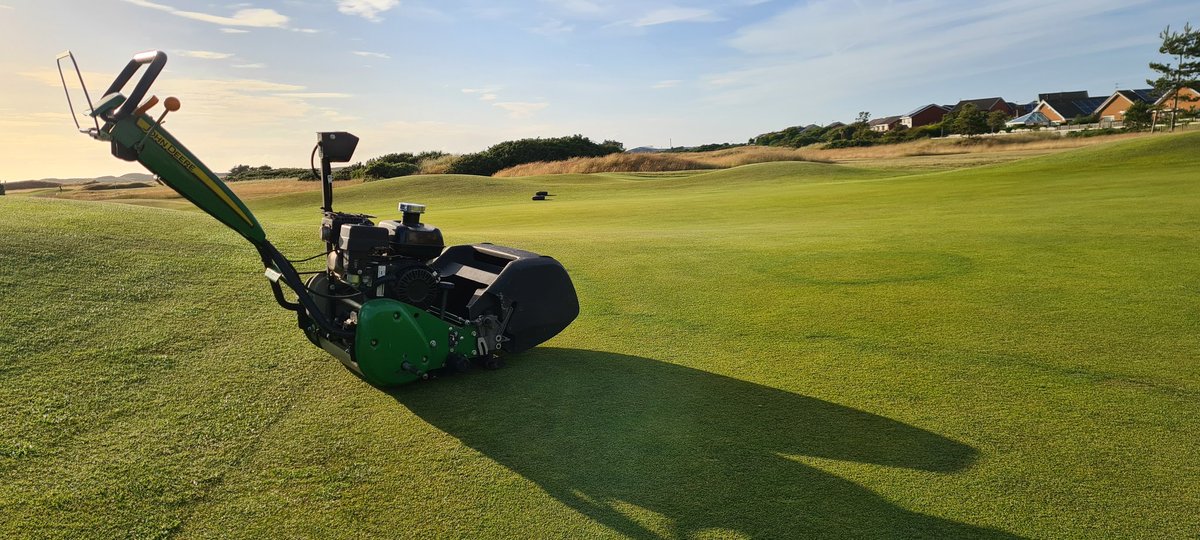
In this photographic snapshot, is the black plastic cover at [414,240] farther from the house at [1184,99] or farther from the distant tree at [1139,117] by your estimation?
the house at [1184,99]

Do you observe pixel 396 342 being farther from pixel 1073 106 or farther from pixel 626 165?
pixel 1073 106

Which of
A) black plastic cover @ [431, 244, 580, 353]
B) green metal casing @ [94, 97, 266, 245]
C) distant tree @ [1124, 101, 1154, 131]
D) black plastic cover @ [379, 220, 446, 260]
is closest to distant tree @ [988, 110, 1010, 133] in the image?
distant tree @ [1124, 101, 1154, 131]

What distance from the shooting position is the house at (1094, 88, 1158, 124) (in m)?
86.1

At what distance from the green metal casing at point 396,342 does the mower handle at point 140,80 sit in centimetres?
162

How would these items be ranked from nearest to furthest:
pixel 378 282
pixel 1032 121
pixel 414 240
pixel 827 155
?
1. pixel 378 282
2. pixel 414 240
3. pixel 827 155
4. pixel 1032 121

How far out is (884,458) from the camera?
4.04 metres

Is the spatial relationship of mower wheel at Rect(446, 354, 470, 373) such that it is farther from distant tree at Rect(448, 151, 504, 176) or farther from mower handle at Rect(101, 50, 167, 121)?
distant tree at Rect(448, 151, 504, 176)

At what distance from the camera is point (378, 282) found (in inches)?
193

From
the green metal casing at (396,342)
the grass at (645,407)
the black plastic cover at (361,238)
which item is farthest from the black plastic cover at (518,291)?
the black plastic cover at (361,238)

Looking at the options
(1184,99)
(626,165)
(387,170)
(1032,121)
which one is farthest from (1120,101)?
(387,170)

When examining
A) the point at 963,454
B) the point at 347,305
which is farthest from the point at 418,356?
the point at 963,454

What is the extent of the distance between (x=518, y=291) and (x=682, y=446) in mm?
1845

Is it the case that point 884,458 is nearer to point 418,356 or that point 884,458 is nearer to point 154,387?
point 418,356

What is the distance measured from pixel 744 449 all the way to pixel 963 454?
1161 millimetres
